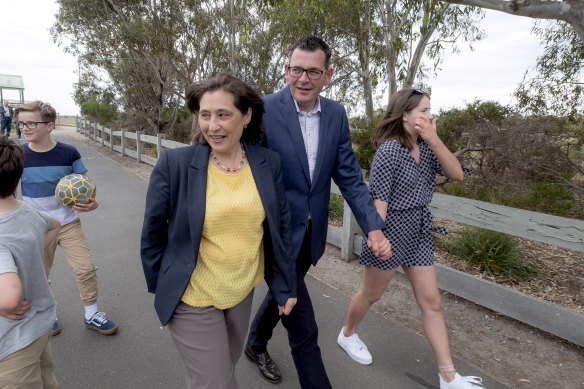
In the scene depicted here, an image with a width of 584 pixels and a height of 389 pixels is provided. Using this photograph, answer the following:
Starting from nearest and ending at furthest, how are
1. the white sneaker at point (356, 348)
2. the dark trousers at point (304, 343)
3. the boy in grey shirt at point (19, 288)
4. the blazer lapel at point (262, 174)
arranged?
the boy in grey shirt at point (19, 288), the blazer lapel at point (262, 174), the dark trousers at point (304, 343), the white sneaker at point (356, 348)

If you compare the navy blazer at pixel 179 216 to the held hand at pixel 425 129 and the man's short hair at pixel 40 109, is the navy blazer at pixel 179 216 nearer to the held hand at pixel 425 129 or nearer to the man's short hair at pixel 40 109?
the held hand at pixel 425 129

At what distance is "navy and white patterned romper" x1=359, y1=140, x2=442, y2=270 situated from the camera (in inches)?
101

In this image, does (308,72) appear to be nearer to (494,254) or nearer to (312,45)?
(312,45)

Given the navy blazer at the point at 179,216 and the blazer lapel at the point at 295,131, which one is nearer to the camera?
the navy blazer at the point at 179,216

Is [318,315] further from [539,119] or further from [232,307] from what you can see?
[539,119]

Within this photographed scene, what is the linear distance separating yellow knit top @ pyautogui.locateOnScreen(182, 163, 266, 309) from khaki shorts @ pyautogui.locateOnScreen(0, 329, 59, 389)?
0.77m

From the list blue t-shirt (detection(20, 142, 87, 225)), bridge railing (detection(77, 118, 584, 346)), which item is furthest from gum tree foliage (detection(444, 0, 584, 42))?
blue t-shirt (detection(20, 142, 87, 225))

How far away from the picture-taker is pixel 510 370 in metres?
2.94

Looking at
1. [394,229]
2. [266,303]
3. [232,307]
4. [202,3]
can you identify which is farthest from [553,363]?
[202,3]

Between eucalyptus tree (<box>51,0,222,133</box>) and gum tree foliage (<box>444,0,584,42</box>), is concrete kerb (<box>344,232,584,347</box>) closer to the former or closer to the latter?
gum tree foliage (<box>444,0,584,42</box>)

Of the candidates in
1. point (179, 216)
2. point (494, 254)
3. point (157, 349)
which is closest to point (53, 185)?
point (157, 349)

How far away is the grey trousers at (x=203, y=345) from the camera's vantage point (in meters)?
1.79

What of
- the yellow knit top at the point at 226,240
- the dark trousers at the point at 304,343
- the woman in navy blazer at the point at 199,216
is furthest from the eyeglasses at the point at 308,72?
the dark trousers at the point at 304,343

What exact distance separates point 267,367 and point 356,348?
74 cm
